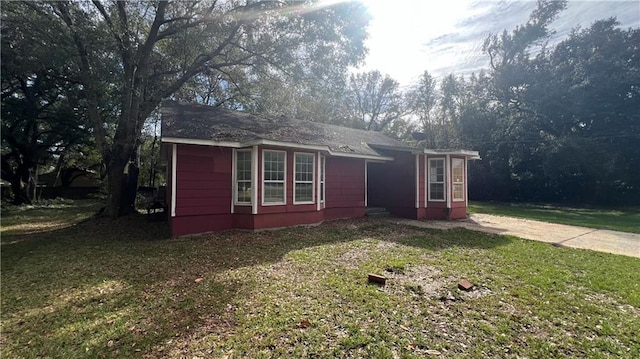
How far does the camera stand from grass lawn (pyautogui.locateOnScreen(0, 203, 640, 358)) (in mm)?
3211

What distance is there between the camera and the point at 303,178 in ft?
31.3

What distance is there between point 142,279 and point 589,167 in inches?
1009

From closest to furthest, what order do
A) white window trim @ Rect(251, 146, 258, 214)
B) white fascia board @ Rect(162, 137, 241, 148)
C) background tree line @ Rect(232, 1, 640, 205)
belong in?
white fascia board @ Rect(162, 137, 241, 148) → white window trim @ Rect(251, 146, 258, 214) → background tree line @ Rect(232, 1, 640, 205)

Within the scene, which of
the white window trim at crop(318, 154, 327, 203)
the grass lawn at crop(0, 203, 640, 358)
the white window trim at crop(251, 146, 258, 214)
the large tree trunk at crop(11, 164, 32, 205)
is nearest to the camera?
the grass lawn at crop(0, 203, 640, 358)

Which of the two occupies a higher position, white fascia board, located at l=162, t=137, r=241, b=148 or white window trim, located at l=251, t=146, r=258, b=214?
white fascia board, located at l=162, t=137, r=241, b=148

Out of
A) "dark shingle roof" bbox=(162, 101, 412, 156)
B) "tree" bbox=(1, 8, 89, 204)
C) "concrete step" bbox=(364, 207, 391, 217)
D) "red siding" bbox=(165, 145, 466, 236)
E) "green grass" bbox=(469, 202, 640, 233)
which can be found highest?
"tree" bbox=(1, 8, 89, 204)

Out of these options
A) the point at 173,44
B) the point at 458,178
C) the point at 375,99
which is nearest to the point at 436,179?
the point at 458,178

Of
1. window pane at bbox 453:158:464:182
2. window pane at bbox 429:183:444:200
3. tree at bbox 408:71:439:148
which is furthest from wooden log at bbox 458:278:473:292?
tree at bbox 408:71:439:148

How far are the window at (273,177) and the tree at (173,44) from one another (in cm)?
612

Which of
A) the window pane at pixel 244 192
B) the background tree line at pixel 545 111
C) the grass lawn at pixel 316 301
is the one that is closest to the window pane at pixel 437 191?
the grass lawn at pixel 316 301

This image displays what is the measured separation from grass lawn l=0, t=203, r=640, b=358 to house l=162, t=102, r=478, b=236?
151 cm

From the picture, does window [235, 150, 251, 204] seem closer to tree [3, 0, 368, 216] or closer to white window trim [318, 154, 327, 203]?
white window trim [318, 154, 327, 203]

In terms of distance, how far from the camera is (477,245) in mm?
7367

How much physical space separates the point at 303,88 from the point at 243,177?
7.18 m
